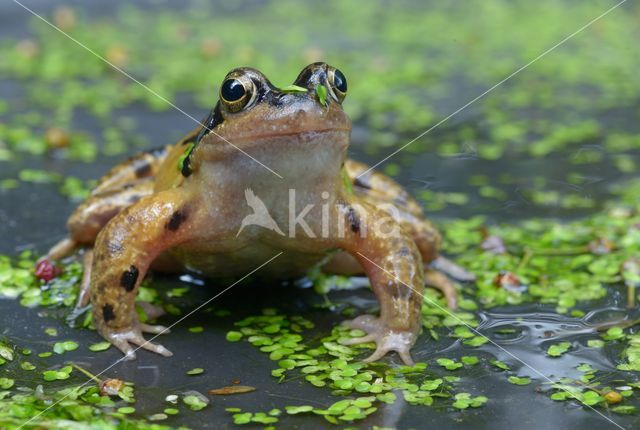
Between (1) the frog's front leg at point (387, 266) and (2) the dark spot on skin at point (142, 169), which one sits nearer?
(1) the frog's front leg at point (387, 266)

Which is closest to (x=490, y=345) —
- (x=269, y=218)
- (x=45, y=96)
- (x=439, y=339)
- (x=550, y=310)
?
(x=439, y=339)

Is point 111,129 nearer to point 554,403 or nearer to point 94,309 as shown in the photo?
point 94,309

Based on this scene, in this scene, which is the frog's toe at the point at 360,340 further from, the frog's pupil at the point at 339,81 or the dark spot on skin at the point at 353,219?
the frog's pupil at the point at 339,81

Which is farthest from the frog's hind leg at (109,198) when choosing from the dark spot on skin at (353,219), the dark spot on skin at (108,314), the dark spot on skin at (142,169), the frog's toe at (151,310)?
the dark spot on skin at (353,219)

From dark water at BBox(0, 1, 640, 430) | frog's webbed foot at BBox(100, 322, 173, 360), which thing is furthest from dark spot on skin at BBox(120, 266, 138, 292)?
dark water at BBox(0, 1, 640, 430)

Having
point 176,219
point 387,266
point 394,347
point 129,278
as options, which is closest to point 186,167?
point 176,219
